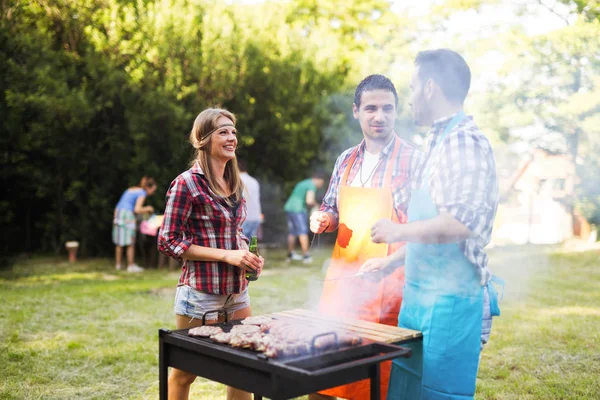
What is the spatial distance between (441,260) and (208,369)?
1.06 m

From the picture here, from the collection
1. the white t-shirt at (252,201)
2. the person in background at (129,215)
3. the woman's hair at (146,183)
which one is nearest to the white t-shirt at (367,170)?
the white t-shirt at (252,201)

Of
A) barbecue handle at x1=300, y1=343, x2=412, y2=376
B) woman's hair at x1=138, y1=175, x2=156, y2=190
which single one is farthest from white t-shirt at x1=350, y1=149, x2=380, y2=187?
woman's hair at x1=138, y1=175, x2=156, y2=190

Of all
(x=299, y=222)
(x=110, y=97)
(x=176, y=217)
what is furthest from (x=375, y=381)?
(x=110, y=97)

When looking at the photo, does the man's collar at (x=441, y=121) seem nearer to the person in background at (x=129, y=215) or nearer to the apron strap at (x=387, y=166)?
the apron strap at (x=387, y=166)

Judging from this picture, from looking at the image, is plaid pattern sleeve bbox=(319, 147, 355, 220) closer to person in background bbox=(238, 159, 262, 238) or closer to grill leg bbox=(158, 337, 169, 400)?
grill leg bbox=(158, 337, 169, 400)

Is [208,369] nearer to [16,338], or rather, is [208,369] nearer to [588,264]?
[16,338]

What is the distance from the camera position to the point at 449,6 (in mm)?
19500

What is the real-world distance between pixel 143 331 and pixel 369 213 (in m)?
3.81

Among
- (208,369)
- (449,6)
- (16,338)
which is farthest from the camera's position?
(449,6)

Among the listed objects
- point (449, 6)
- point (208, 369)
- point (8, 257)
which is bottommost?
point (8, 257)

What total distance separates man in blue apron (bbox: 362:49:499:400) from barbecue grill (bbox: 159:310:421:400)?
0.48 feet

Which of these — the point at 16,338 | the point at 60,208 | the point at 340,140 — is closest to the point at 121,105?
the point at 60,208

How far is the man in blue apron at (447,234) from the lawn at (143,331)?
0.94m

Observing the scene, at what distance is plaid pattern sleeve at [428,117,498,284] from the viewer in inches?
87.2
